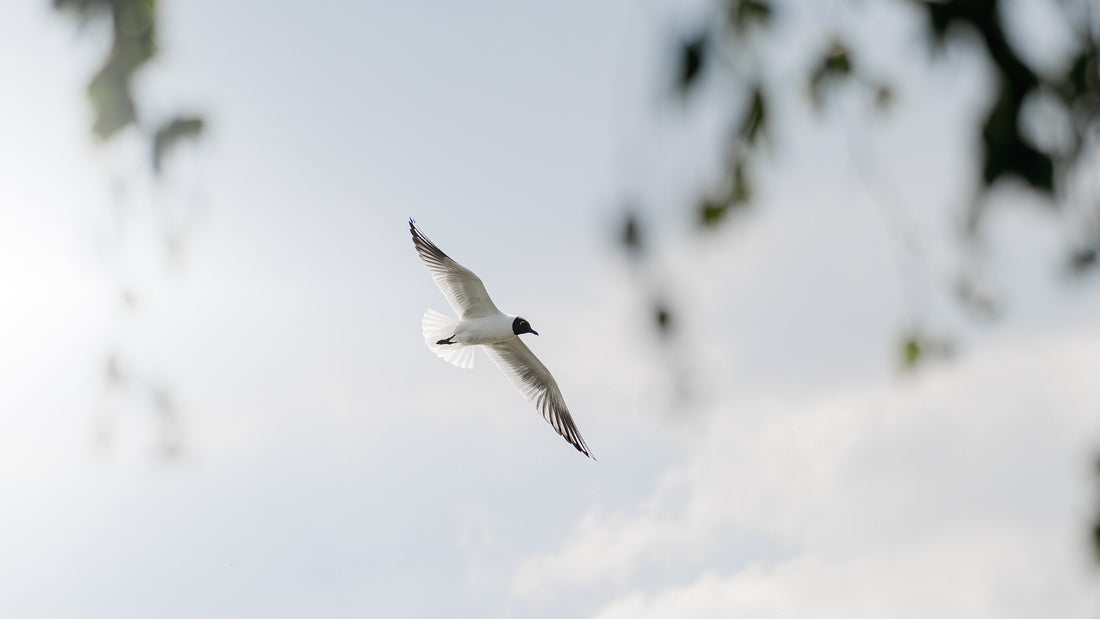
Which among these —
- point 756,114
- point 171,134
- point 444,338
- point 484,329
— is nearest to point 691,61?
point 756,114

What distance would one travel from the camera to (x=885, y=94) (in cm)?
235

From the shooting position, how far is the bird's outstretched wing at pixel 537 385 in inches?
551

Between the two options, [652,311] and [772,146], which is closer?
[652,311]

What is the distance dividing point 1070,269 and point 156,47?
1900 mm

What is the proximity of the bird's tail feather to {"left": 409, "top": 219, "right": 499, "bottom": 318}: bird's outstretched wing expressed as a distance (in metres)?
0.26

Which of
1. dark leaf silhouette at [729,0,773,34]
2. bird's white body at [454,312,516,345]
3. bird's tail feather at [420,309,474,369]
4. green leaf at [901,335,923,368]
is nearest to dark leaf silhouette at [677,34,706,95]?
dark leaf silhouette at [729,0,773,34]

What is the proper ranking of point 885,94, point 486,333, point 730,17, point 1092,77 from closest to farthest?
1. point 1092,77
2. point 730,17
3. point 885,94
4. point 486,333

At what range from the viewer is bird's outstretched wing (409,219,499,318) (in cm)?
1354

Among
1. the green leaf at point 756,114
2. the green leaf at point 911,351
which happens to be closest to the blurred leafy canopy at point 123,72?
the green leaf at point 756,114

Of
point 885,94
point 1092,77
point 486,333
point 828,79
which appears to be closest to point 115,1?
point 828,79

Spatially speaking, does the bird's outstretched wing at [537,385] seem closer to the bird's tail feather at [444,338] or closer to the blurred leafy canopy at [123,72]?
the bird's tail feather at [444,338]

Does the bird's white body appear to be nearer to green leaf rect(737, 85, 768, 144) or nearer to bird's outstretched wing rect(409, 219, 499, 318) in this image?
bird's outstretched wing rect(409, 219, 499, 318)

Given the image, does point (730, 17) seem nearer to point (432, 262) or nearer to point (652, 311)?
point (652, 311)

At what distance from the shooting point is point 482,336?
43.8 feet
